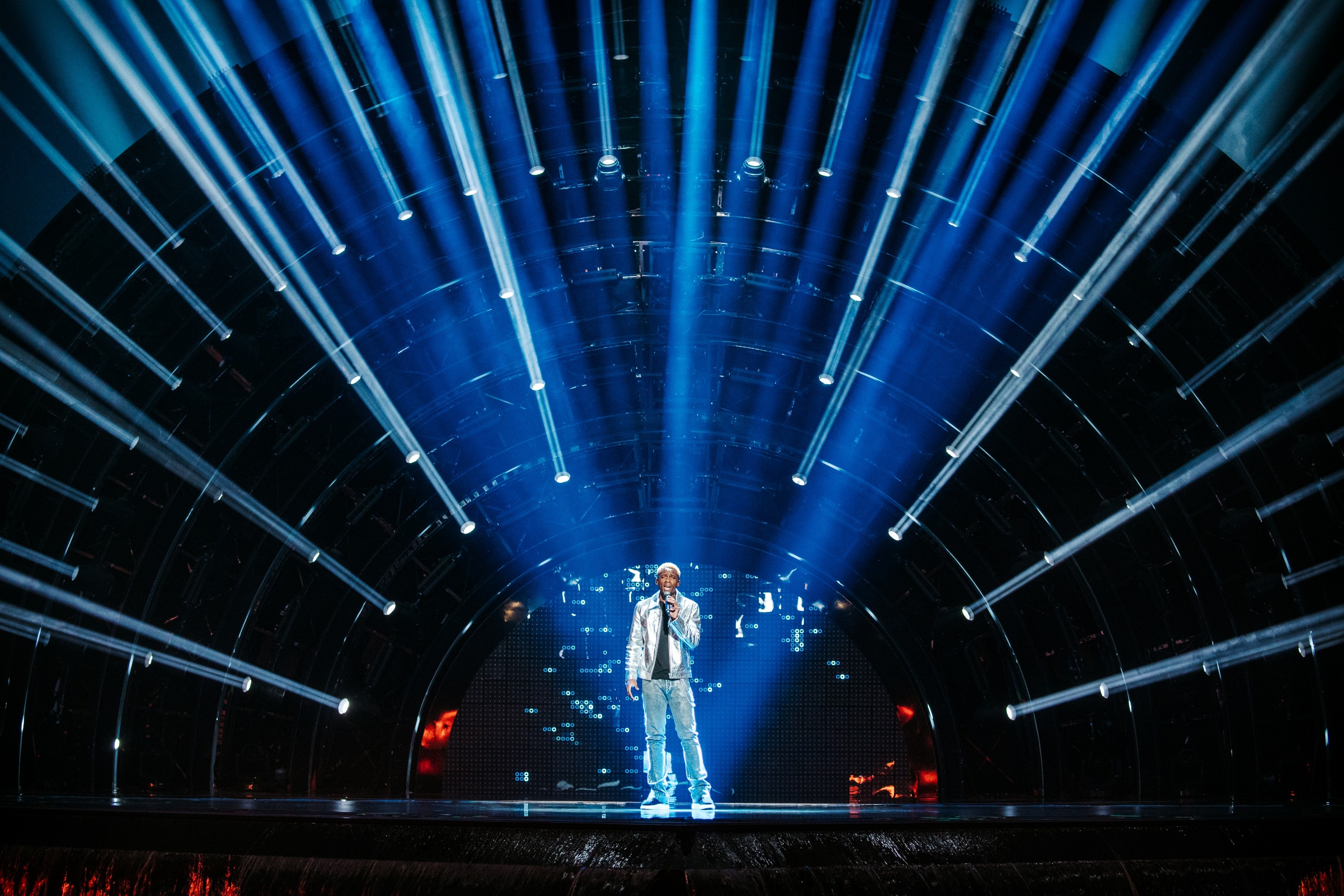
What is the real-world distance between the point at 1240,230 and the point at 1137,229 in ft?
3.12

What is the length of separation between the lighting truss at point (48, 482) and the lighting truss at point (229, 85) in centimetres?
409

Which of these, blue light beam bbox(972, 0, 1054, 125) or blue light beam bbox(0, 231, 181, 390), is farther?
blue light beam bbox(0, 231, 181, 390)

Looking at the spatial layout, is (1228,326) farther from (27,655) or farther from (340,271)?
(27,655)

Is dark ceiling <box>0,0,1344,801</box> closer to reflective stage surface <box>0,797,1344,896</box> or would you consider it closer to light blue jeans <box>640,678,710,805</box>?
light blue jeans <box>640,678,710,805</box>

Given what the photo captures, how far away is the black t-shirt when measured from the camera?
9.33 m

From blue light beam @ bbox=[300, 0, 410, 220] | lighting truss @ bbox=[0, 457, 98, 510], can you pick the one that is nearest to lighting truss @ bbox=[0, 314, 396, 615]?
lighting truss @ bbox=[0, 457, 98, 510]

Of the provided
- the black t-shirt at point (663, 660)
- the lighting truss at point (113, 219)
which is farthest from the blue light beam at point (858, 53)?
the lighting truss at point (113, 219)

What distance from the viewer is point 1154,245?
1083 centimetres

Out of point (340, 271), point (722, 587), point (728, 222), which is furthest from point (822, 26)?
point (722, 587)

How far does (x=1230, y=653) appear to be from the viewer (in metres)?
12.2

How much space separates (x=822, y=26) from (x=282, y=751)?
12.2m

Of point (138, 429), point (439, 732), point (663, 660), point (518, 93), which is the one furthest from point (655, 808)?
point (439, 732)

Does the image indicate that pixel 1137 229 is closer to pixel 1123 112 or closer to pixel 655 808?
pixel 1123 112

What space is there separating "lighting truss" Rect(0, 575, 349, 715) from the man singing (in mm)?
7316
